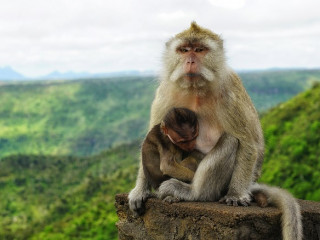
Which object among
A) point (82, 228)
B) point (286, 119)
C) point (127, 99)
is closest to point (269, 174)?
point (286, 119)

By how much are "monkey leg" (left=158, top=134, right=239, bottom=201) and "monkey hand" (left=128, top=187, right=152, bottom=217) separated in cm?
25

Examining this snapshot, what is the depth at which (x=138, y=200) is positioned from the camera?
4.90 m

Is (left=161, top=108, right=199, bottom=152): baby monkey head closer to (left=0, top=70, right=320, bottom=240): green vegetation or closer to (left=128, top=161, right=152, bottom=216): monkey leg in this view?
(left=128, top=161, right=152, bottom=216): monkey leg

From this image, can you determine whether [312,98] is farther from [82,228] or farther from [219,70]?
[219,70]

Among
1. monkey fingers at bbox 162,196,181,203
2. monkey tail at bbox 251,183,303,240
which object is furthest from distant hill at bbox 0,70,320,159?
monkey tail at bbox 251,183,303,240

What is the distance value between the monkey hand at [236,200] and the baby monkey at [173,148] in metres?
0.37

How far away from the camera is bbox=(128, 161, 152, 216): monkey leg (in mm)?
4895

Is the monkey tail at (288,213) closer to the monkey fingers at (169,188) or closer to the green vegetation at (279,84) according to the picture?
the monkey fingers at (169,188)

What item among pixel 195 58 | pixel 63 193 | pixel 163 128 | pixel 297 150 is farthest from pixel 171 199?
pixel 63 193

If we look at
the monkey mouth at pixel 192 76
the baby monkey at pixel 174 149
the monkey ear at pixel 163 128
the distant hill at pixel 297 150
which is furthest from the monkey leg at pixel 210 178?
the distant hill at pixel 297 150

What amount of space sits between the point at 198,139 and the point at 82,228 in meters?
16.3

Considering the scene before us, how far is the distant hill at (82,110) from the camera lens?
106875 millimetres

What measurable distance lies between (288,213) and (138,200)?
56.5 inches

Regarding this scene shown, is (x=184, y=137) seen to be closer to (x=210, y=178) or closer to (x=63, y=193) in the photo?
(x=210, y=178)
